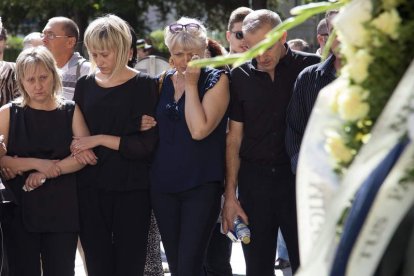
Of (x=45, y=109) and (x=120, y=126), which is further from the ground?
(x=45, y=109)

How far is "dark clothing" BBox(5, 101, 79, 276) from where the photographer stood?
16.9ft

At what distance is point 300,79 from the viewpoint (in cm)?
482

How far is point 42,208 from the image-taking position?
516 cm

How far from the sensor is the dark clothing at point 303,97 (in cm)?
475

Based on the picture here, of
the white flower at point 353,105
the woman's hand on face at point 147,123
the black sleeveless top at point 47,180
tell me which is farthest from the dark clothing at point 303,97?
the white flower at point 353,105

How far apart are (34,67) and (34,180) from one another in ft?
2.33

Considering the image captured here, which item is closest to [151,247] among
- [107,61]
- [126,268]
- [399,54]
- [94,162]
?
[126,268]

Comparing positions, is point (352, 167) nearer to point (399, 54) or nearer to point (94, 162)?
point (399, 54)

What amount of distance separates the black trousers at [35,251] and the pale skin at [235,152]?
3.25 ft

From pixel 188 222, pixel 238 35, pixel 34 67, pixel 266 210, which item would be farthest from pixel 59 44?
pixel 266 210

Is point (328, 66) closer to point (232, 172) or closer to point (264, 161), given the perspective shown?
point (264, 161)

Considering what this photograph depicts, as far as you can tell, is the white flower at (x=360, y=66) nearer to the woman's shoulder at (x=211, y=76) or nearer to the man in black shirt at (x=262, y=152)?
the man in black shirt at (x=262, y=152)

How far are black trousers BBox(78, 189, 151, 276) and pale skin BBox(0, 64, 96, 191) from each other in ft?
0.76

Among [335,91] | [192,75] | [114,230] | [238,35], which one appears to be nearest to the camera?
[335,91]
